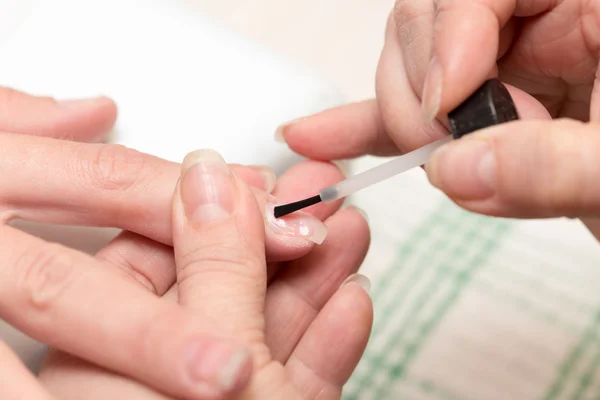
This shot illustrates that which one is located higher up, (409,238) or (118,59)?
(118,59)

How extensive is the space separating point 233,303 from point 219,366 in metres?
0.09

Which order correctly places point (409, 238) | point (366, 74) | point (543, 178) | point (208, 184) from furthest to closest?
point (366, 74), point (409, 238), point (208, 184), point (543, 178)

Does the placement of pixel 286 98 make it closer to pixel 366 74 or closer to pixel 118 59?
pixel 118 59

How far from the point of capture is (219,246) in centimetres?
60

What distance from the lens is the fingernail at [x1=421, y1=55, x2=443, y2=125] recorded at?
1.83 ft

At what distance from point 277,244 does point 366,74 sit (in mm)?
728

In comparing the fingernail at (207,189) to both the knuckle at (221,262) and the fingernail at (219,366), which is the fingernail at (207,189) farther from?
the fingernail at (219,366)

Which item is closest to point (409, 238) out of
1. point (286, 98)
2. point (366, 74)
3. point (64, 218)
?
point (286, 98)

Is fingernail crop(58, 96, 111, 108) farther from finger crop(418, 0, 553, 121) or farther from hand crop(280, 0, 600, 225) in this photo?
finger crop(418, 0, 553, 121)

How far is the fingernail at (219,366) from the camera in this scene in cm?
51

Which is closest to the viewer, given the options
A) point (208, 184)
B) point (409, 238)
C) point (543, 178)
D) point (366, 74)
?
point (543, 178)

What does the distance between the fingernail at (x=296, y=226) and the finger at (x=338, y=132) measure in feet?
0.51

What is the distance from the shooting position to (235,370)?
1.66 feet

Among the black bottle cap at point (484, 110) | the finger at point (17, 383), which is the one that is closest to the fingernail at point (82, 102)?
the finger at point (17, 383)
